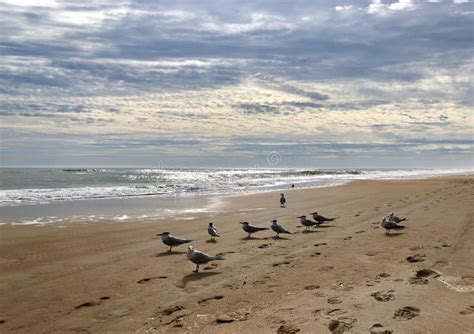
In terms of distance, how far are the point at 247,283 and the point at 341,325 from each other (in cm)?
233

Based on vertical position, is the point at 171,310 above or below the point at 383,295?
below

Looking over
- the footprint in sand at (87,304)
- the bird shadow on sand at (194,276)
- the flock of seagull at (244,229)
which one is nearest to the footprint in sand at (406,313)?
the bird shadow on sand at (194,276)

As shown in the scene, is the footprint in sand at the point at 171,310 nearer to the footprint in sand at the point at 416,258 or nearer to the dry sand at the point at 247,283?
the dry sand at the point at 247,283

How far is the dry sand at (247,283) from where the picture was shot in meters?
4.61

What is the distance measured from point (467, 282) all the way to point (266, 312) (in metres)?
2.82

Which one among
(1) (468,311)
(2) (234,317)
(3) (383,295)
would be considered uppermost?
(1) (468,311)

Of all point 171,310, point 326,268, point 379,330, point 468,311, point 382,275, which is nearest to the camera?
point 379,330

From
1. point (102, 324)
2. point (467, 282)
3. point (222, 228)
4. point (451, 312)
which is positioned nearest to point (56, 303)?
point (102, 324)

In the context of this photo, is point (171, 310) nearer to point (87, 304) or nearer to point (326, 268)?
point (87, 304)

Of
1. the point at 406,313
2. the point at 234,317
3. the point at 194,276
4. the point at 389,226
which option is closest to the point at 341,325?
the point at 406,313

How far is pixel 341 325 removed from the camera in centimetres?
425

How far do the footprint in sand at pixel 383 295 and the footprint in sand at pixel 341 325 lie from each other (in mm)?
760

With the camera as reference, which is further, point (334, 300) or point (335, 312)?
point (334, 300)

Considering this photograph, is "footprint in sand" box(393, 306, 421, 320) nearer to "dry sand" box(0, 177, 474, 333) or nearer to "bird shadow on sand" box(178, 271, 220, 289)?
"dry sand" box(0, 177, 474, 333)
